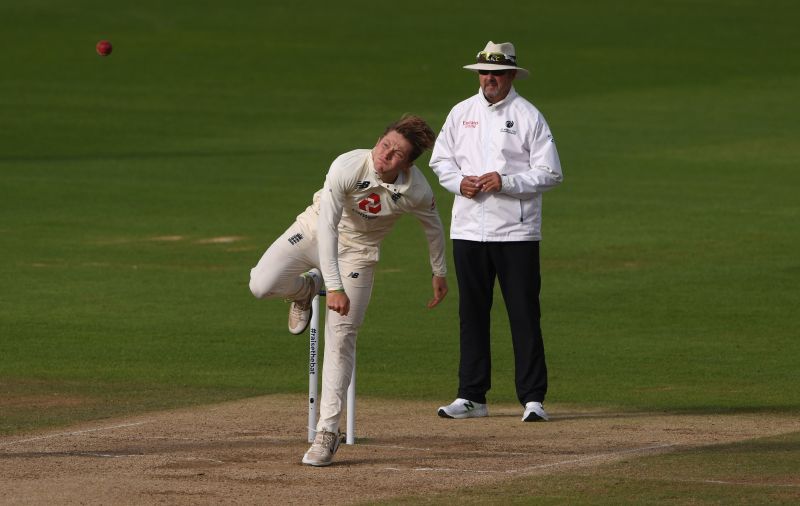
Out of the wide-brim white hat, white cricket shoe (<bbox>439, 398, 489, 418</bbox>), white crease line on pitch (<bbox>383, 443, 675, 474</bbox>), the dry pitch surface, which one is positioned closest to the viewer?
the dry pitch surface

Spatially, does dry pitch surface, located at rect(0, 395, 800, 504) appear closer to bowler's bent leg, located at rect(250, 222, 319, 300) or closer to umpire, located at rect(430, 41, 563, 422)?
umpire, located at rect(430, 41, 563, 422)

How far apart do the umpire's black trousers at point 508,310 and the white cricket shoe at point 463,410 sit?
1.8 inches

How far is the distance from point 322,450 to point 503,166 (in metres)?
2.58

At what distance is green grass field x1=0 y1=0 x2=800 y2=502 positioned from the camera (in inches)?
480

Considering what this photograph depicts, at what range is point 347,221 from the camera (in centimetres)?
904

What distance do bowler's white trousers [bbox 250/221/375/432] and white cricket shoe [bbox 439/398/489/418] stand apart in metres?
1.39

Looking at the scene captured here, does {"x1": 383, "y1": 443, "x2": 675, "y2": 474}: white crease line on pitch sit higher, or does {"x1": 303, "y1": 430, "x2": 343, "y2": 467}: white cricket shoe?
{"x1": 303, "y1": 430, "x2": 343, "y2": 467}: white cricket shoe

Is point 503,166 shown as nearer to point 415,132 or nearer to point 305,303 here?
point 305,303

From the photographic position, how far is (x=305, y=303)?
9.60m

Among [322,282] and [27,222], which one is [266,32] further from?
[322,282]

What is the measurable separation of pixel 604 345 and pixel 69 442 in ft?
17.2

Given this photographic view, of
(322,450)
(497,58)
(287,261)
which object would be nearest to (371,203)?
(287,261)

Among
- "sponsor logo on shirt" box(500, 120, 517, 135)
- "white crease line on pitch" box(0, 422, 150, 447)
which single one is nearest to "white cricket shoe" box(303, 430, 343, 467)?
"white crease line on pitch" box(0, 422, 150, 447)

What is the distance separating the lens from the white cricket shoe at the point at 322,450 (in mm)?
8617
